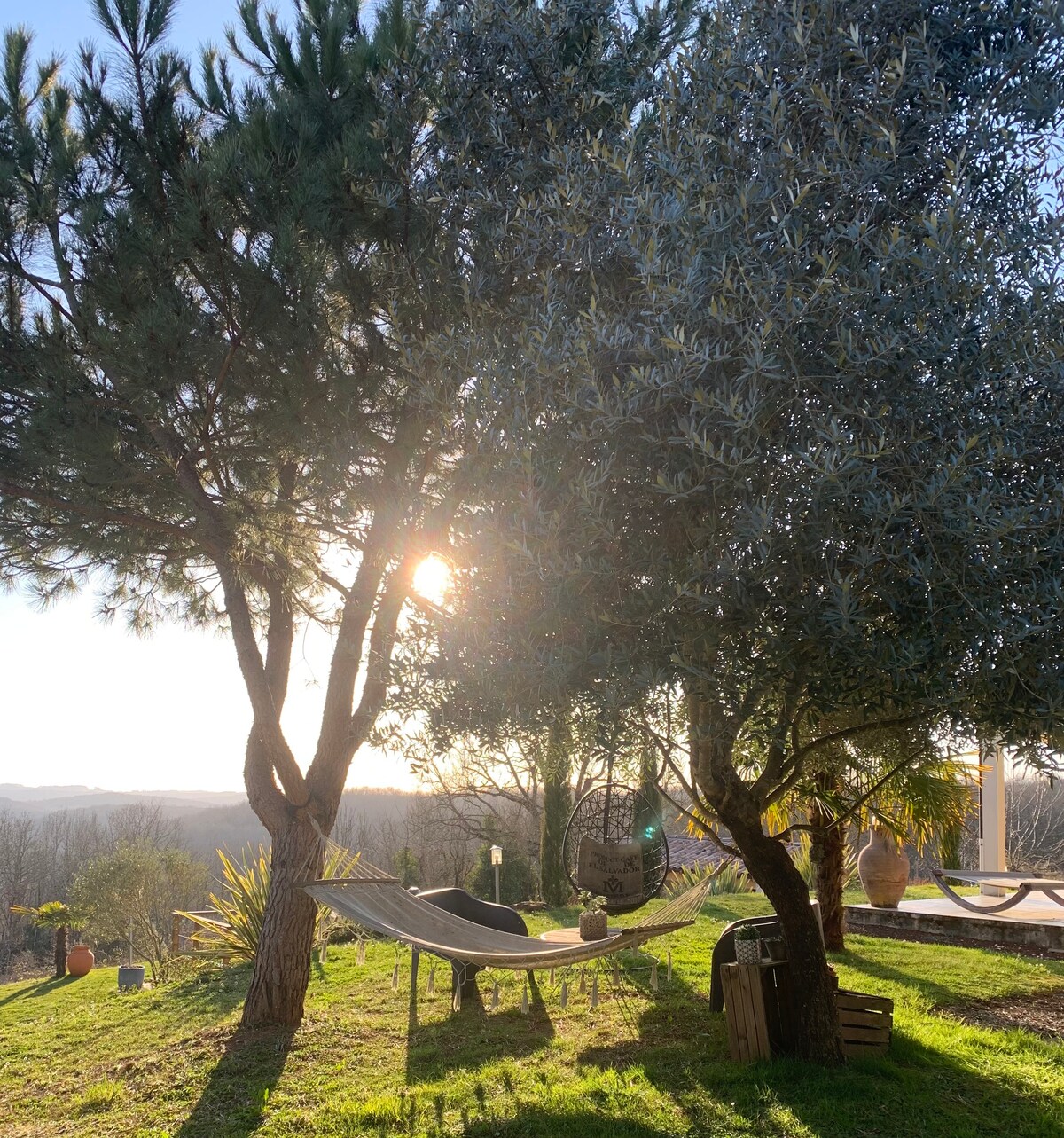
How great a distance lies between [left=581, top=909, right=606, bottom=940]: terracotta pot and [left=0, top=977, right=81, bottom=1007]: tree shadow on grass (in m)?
5.55

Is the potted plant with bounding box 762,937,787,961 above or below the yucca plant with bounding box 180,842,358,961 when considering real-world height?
above

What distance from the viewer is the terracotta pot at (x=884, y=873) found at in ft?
30.2

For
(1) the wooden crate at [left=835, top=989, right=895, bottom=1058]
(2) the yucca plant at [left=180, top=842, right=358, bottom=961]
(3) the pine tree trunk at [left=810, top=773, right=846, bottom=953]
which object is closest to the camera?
(1) the wooden crate at [left=835, top=989, right=895, bottom=1058]

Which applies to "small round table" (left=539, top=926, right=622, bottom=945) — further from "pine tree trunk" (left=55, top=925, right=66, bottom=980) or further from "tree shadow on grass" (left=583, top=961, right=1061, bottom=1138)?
"pine tree trunk" (left=55, top=925, right=66, bottom=980)

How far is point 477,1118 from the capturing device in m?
3.88

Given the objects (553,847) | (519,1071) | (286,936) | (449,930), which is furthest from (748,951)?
(553,847)

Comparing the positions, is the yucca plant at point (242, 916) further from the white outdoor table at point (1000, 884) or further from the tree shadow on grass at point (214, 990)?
the white outdoor table at point (1000, 884)

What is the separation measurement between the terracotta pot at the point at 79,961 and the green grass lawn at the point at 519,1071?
3210mm

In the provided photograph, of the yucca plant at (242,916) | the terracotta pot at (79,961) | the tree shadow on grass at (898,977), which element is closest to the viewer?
the tree shadow on grass at (898,977)

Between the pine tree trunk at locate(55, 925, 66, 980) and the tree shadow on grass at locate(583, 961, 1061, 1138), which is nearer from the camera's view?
the tree shadow on grass at locate(583, 961, 1061, 1138)

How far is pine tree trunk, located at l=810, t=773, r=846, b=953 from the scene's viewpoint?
22.5ft

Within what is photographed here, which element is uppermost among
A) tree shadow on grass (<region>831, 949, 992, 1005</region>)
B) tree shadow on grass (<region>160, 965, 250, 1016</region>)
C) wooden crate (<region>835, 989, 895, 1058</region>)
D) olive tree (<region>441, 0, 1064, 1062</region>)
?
olive tree (<region>441, 0, 1064, 1062</region>)

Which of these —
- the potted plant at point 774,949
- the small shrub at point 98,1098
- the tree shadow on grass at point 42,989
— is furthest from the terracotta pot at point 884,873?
the tree shadow on grass at point 42,989

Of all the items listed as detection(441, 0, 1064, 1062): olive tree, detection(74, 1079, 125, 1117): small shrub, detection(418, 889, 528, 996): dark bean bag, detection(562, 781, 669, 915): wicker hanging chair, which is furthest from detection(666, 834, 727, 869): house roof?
detection(441, 0, 1064, 1062): olive tree
